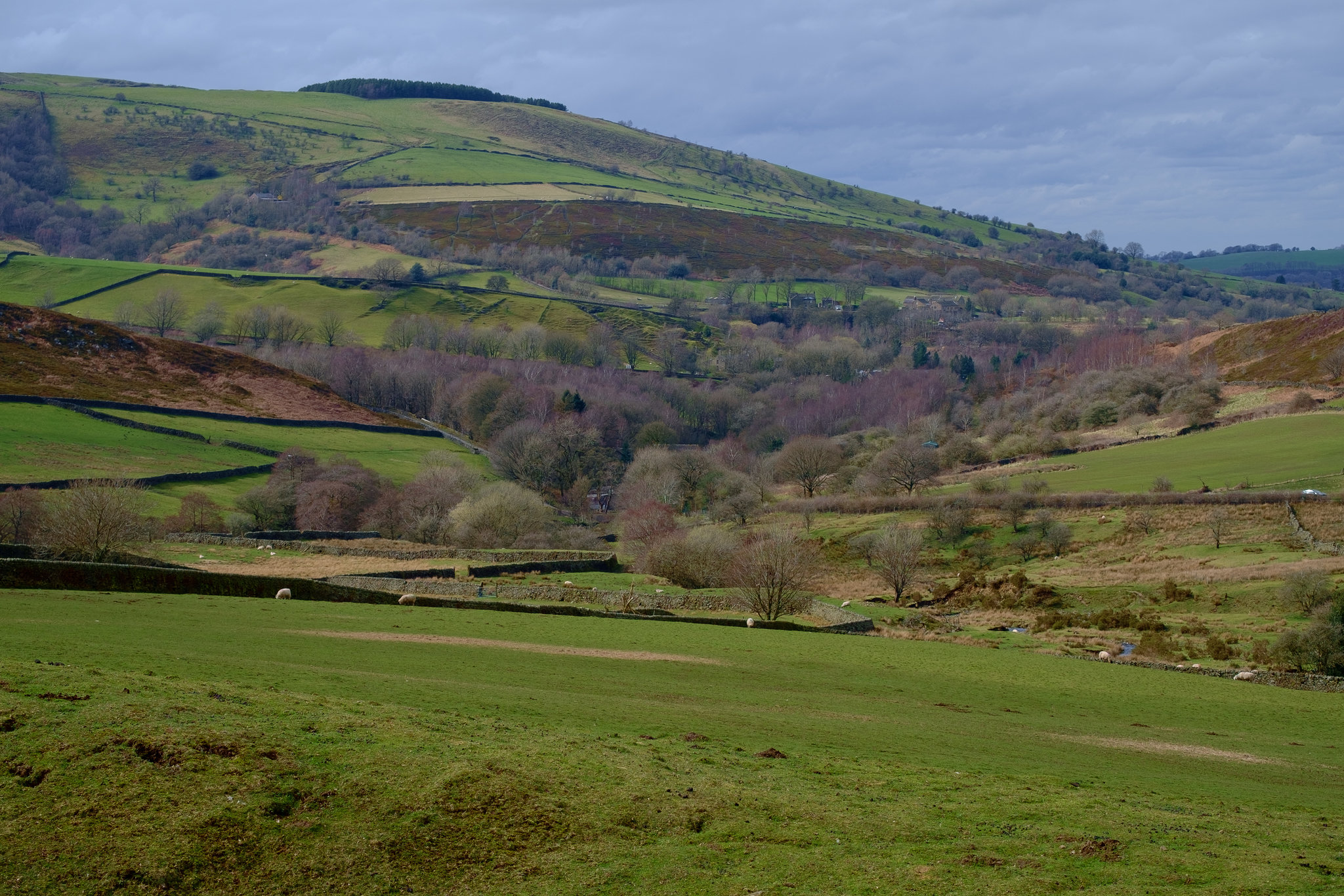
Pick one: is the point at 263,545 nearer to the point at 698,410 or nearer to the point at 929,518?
the point at 929,518

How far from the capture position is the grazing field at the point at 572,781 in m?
11.9

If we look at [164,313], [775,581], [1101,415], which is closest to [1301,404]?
[1101,415]

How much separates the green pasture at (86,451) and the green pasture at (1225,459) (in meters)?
69.3

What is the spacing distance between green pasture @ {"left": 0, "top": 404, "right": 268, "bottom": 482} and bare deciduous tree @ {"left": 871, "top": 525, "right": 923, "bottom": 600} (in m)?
49.1

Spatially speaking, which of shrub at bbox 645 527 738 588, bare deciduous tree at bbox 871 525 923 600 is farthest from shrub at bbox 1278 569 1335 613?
shrub at bbox 645 527 738 588

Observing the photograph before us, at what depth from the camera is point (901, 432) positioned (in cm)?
12988

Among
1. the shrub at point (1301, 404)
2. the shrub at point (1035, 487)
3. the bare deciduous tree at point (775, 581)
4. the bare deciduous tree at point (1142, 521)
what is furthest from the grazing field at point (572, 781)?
the shrub at point (1301, 404)

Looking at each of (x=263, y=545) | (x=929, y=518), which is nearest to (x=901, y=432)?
(x=929, y=518)

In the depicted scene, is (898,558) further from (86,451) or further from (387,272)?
(387,272)

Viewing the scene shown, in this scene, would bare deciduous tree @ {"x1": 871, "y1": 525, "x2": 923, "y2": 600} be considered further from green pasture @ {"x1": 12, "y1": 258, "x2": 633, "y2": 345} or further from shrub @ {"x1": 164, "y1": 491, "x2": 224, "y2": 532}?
green pasture @ {"x1": 12, "y1": 258, "x2": 633, "y2": 345}

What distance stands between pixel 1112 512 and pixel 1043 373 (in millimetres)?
107771

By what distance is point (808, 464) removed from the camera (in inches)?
4008

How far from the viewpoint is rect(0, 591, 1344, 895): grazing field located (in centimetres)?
1187

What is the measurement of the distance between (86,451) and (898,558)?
60.2 meters
